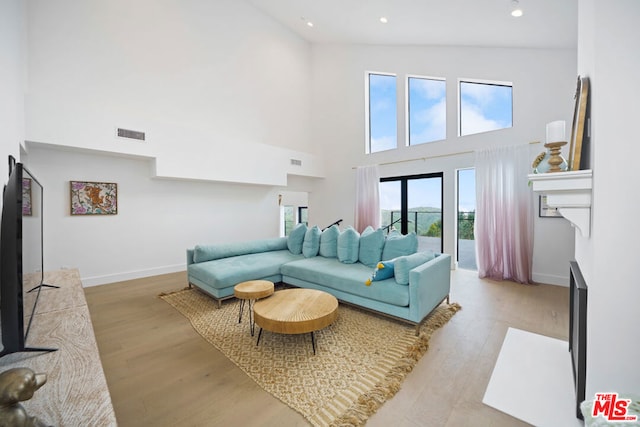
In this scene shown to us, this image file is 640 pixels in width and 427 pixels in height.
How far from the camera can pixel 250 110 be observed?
579 cm

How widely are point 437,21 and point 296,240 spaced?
3.98 meters

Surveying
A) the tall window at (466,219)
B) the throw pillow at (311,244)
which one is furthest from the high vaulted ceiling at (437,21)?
the throw pillow at (311,244)

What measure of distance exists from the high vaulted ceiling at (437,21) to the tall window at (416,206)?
2277 mm

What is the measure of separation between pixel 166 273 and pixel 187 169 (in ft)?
6.32

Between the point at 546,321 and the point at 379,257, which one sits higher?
the point at 379,257

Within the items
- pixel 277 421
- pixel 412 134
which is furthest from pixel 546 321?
pixel 412 134

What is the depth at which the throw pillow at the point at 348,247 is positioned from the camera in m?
3.38

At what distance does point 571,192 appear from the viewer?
1.32m

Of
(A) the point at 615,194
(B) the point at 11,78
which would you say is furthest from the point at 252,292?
(B) the point at 11,78

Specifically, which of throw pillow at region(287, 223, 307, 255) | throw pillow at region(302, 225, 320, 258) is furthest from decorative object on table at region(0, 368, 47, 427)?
throw pillow at region(287, 223, 307, 255)

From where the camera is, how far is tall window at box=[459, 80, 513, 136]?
14.5 feet

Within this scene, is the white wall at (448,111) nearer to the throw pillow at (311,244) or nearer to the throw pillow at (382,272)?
the throw pillow at (311,244)

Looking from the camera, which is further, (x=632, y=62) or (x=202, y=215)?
(x=202, y=215)

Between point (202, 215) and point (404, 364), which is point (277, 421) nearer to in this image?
point (404, 364)
